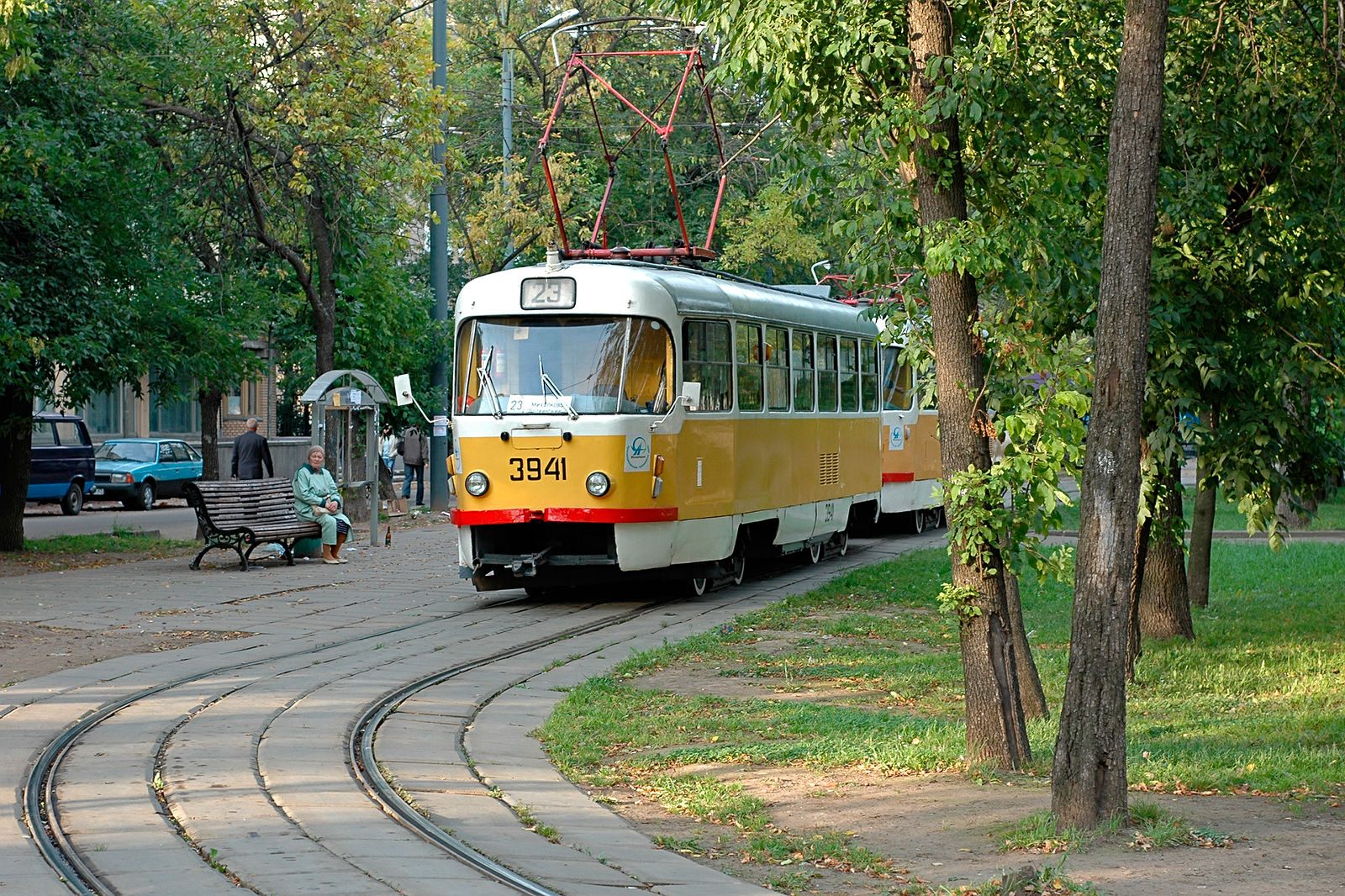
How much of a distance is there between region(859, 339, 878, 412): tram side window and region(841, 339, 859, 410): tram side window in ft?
0.67

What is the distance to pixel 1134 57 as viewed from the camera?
23.0 ft

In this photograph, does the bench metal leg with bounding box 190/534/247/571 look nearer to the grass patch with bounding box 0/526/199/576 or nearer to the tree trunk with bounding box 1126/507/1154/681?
the grass patch with bounding box 0/526/199/576

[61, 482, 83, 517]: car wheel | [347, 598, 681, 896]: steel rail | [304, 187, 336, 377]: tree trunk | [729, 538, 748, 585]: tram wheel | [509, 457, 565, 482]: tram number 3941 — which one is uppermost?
[304, 187, 336, 377]: tree trunk

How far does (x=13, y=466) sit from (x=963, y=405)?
17394mm

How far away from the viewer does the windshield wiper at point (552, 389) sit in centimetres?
1545

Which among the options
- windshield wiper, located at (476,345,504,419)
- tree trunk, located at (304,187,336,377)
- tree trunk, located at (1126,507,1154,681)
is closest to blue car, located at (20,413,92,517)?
tree trunk, located at (304,187,336,377)

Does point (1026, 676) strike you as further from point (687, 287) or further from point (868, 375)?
point (868, 375)

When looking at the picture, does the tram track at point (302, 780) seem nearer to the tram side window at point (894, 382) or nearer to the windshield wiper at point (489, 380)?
the windshield wiper at point (489, 380)

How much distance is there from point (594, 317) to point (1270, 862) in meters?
10.1

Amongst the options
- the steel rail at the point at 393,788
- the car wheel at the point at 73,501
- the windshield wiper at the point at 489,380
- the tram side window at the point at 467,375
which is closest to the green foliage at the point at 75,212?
the tram side window at the point at 467,375

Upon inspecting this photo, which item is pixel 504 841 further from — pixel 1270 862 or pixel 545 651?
pixel 545 651

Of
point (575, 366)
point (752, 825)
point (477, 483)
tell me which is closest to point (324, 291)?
point (477, 483)

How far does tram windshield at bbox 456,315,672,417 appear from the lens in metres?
15.5

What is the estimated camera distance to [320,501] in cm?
2014
